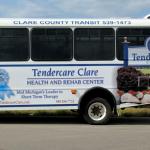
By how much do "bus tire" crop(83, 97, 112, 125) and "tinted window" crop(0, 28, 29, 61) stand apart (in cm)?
229

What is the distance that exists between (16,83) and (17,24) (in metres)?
1.67

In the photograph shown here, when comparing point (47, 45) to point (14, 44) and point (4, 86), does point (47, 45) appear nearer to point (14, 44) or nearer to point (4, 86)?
point (14, 44)

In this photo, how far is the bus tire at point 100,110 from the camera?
14.4 meters

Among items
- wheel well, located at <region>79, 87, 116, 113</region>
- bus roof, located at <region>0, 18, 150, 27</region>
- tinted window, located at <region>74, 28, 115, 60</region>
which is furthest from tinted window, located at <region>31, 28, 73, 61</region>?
wheel well, located at <region>79, 87, 116, 113</region>

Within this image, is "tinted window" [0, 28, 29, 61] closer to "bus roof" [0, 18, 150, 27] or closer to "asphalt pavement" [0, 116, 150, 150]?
"bus roof" [0, 18, 150, 27]

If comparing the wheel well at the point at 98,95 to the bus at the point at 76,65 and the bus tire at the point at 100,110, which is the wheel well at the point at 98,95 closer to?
the bus at the point at 76,65

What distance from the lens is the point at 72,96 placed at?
14352mm

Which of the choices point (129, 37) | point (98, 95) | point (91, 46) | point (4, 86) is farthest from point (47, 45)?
point (129, 37)

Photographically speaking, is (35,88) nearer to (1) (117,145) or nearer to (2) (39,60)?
(2) (39,60)

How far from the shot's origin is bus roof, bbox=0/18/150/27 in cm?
1425

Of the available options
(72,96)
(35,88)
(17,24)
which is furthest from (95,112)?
(17,24)

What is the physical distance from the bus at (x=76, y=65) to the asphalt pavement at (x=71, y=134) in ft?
2.12

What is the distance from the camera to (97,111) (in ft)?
47.9

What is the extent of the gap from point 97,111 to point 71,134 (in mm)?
2359
